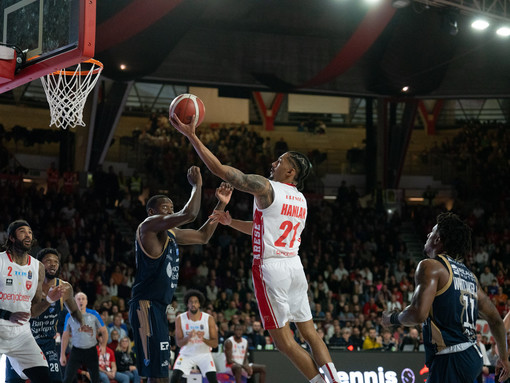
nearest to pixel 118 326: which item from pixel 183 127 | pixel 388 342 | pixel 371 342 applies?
pixel 371 342

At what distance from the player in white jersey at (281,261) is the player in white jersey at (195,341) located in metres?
5.34

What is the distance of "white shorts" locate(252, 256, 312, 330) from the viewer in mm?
5766

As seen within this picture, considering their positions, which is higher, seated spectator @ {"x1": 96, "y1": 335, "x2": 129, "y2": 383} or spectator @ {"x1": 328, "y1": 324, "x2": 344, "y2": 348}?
spectator @ {"x1": 328, "y1": 324, "x2": 344, "y2": 348}

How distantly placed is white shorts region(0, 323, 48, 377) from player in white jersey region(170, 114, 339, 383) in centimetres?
242

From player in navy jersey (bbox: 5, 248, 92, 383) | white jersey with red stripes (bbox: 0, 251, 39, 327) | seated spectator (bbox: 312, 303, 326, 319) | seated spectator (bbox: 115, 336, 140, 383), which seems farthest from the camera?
seated spectator (bbox: 312, 303, 326, 319)

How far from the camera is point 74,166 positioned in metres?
24.0

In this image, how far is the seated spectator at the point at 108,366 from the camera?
12062 mm

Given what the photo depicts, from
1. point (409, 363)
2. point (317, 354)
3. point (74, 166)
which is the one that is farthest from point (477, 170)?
point (317, 354)

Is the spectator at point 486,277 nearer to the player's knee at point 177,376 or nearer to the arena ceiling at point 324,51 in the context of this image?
the arena ceiling at point 324,51

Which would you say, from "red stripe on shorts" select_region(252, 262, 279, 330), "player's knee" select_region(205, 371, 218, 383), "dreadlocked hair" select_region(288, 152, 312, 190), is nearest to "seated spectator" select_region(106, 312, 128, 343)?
"player's knee" select_region(205, 371, 218, 383)

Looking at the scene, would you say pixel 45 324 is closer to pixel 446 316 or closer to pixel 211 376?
pixel 211 376

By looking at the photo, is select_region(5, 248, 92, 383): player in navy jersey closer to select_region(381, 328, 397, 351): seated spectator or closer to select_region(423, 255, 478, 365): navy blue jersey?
select_region(423, 255, 478, 365): navy blue jersey

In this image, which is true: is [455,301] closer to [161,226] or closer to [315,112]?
[161,226]

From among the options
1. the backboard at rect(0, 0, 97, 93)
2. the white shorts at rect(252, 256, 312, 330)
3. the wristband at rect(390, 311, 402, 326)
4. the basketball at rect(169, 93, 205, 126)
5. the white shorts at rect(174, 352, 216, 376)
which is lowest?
the white shorts at rect(174, 352, 216, 376)
